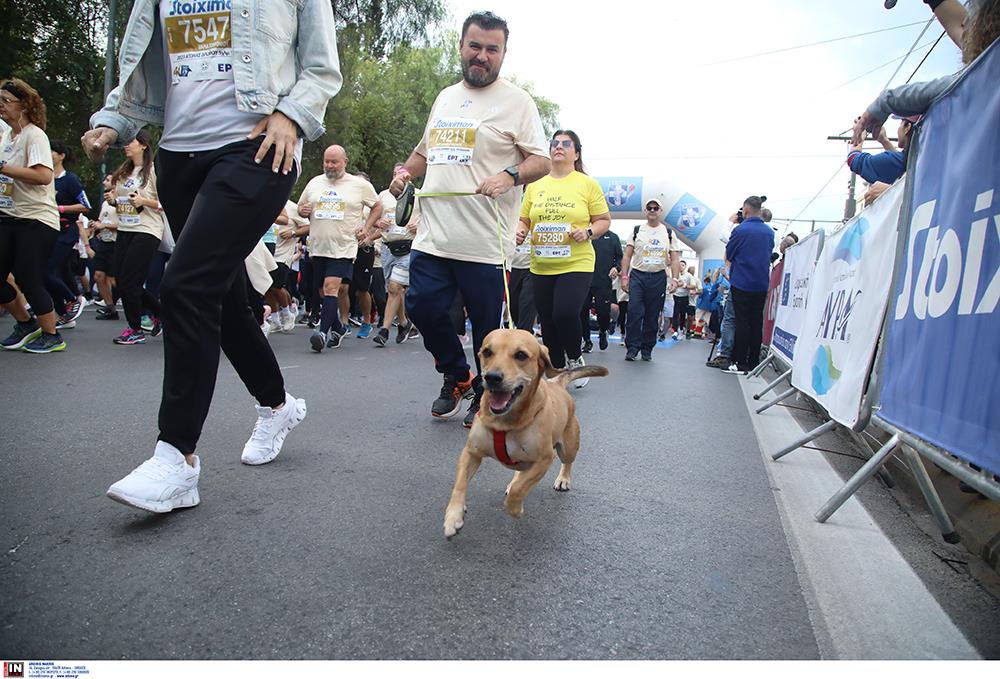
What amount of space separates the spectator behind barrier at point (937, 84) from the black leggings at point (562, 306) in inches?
104

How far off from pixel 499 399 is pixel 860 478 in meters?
1.51

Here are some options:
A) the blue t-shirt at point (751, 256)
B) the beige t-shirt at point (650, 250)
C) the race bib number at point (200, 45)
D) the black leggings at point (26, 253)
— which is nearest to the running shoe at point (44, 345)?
the black leggings at point (26, 253)

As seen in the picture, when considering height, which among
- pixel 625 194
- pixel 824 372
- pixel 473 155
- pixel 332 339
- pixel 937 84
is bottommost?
pixel 332 339

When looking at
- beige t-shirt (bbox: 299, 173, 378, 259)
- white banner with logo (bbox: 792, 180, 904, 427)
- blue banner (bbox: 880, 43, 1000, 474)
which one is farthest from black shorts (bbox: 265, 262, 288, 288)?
blue banner (bbox: 880, 43, 1000, 474)

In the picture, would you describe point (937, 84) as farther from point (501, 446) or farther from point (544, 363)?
point (501, 446)

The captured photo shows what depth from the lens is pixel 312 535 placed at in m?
2.40

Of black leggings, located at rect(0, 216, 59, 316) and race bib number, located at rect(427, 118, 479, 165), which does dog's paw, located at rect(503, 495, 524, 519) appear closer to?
race bib number, located at rect(427, 118, 479, 165)

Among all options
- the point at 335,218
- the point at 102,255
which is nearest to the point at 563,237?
the point at 335,218

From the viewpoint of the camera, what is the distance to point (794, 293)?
7285 mm

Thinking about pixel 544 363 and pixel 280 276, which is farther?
pixel 280 276

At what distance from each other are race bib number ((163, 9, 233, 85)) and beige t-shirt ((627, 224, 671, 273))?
8.27 metres

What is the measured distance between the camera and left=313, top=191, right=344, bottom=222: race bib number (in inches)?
338

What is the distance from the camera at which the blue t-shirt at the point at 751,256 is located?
9000 millimetres

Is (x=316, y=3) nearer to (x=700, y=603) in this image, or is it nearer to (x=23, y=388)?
(x=700, y=603)
